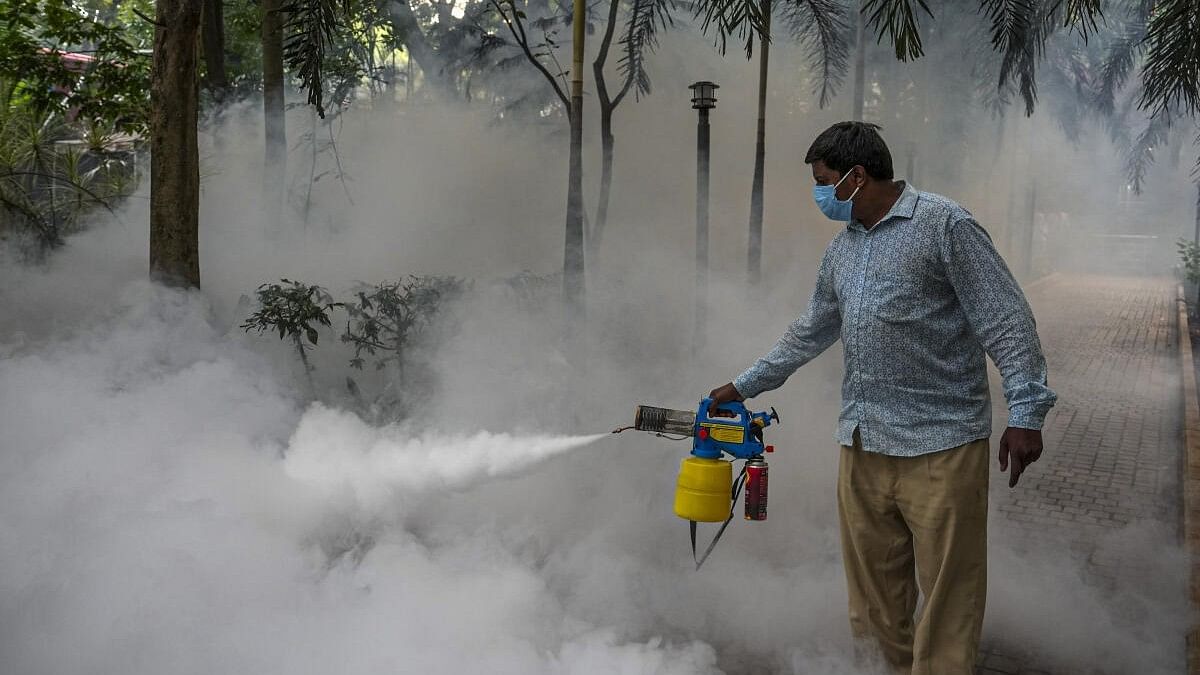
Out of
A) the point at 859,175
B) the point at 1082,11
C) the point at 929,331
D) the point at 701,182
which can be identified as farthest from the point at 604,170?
the point at 929,331

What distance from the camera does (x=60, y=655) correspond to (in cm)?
258

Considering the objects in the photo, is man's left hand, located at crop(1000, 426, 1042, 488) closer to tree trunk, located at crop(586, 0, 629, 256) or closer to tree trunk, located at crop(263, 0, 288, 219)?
tree trunk, located at crop(586, 0, 629, 256)

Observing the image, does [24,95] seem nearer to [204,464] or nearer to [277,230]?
[277,230]

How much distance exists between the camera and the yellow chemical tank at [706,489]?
2719 millimetres

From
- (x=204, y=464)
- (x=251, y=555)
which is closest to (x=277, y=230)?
(x=204, y=464)

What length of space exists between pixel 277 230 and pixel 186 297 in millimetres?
3782

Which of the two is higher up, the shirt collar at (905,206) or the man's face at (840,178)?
the man's face at (840,178)

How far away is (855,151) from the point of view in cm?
243

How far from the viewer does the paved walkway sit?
4.09 metres

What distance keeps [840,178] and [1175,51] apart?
455 centimetres

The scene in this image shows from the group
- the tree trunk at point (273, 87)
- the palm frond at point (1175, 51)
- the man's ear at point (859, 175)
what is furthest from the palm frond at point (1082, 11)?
the tree trunk at point (273, 87)

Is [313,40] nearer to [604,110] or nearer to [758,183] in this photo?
[604,110]

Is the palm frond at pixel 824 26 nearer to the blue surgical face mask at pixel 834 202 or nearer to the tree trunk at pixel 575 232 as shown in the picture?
the tree trunk at pixel 575 232

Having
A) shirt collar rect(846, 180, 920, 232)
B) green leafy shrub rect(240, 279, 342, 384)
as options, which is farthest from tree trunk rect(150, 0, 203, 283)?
shirt collar rect(846, 180, 920, 232)
